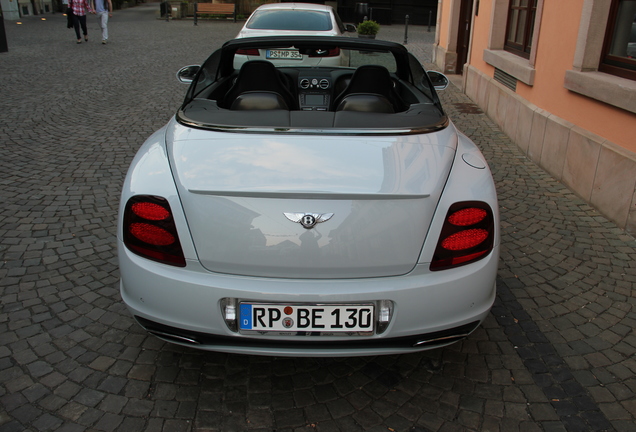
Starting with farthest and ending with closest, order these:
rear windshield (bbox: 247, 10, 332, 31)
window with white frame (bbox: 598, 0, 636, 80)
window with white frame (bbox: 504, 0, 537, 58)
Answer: rear windshield (bbox: 247, 10, 332, 31) → window with white frame (bbox: 504, 0, 537, 58) → window with white frame (bbox: 598, 0, 636, 80)

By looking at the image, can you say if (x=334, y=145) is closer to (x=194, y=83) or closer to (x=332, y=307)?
(x=332, y=307)

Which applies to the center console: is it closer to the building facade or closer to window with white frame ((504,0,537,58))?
the building facade

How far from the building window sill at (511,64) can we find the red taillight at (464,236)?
498 centimetres

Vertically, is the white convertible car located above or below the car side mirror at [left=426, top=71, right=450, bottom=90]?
below

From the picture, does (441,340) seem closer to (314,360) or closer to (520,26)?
(314,360)

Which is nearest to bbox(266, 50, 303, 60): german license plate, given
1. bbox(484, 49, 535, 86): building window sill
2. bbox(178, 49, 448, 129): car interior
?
bbox(484, 49, 535, 86): building window sill

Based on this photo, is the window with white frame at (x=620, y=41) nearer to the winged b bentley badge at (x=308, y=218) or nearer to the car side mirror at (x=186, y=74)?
the car side mirror at (x=186, y=74)

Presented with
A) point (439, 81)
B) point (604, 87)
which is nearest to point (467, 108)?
point (604, 87)

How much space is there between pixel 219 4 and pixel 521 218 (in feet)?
85.2

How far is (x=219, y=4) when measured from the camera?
90.0 feet

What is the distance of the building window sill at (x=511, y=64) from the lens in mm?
6743

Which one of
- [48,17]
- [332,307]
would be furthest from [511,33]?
[48,17]

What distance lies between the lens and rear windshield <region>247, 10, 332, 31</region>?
949 cm

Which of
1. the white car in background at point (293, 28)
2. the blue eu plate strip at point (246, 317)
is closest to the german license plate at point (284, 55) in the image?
the white car in background at point (293, 28)
